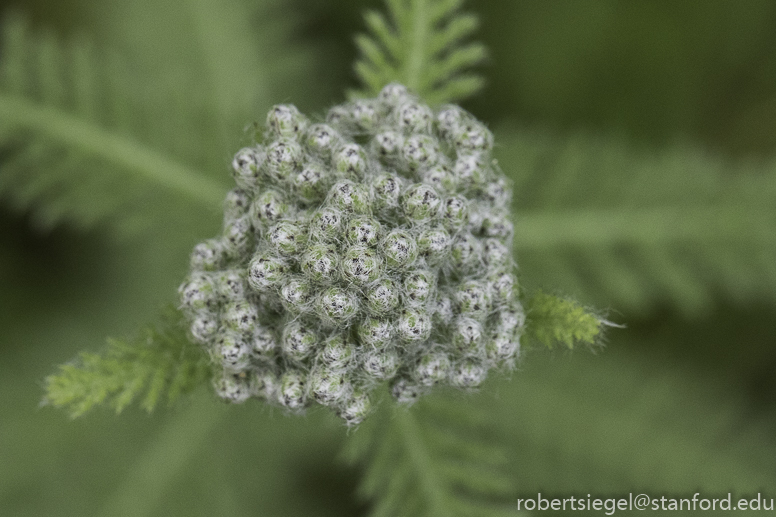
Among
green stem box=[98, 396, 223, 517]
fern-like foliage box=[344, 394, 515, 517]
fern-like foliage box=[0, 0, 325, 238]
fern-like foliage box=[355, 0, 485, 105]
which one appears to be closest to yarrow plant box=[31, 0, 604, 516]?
fern-like foliage box=[355, 0, 485, 105]

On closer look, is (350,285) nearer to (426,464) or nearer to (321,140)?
(321,140)

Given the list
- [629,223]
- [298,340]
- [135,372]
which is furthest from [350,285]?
[629,223]

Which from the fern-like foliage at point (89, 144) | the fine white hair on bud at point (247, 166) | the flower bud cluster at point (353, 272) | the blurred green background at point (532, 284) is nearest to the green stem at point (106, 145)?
the fern-like foliage at point (89, 144)

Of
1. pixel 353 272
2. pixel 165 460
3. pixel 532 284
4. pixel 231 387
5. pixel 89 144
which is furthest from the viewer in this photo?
pixel 165 460

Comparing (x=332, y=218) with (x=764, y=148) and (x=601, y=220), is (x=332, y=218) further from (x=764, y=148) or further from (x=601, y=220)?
(x=764, y=148)

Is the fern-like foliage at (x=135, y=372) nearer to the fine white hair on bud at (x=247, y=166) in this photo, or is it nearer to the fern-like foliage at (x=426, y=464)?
the fine white hair on bud at (x=247, y=166)

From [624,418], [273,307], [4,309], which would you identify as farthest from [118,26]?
[624,418]

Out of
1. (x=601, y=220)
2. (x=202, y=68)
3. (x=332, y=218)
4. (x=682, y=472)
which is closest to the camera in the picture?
(x=332, y=218)
